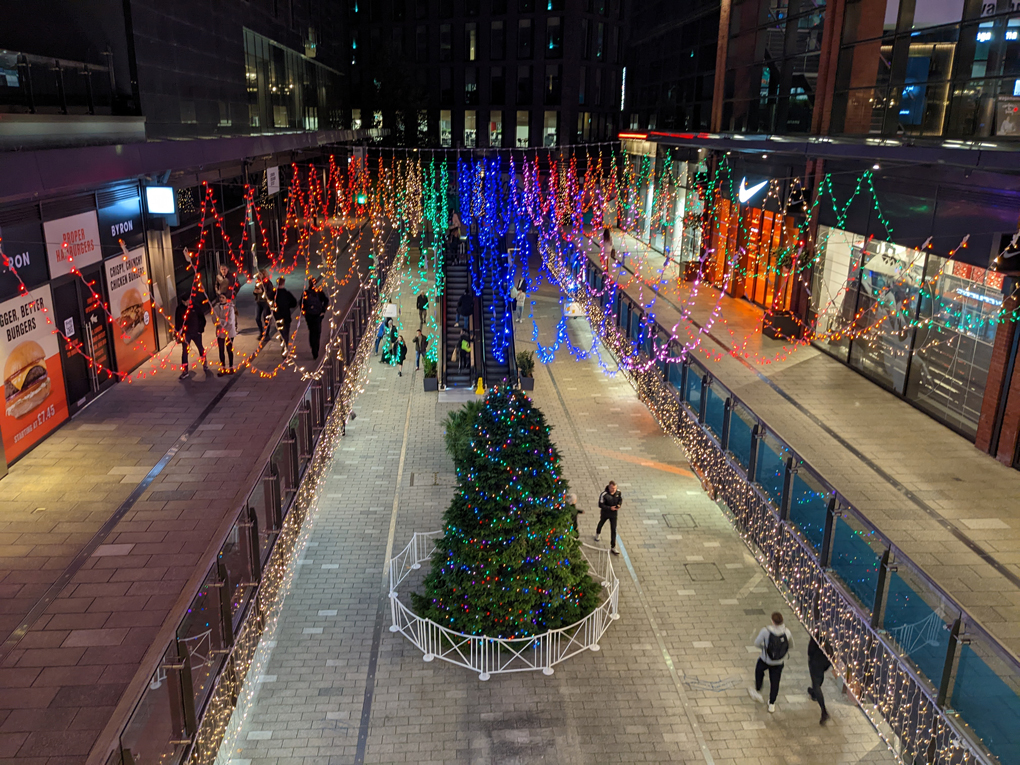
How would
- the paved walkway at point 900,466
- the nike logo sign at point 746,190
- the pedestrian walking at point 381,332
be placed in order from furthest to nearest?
1. the pedestrian walking at point 381,332
2. the nike logo sign at point 746,190
3. the paved walkway at point 900,466

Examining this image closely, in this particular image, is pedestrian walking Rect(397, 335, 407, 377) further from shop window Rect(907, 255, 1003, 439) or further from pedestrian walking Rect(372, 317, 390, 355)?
shop window Rect(907, 255, 1003, 439)

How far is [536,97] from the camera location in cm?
5184

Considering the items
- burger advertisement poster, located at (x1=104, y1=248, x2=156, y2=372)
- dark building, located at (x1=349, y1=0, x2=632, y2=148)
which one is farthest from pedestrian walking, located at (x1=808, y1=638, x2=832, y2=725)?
dark building, located at (x1=349, y1=0, x2=632, y2=148)

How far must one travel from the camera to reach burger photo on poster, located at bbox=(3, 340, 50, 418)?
10.0 meters

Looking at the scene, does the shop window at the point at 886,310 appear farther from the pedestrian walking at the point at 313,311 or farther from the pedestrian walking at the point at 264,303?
the pedestrian walking at the point at 264,303

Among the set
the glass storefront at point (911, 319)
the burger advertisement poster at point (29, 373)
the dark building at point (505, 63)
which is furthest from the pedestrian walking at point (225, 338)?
the dark building at point (505, 63)

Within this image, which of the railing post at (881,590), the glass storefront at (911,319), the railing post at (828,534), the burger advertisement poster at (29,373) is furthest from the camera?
the glass storefront at (911,319)

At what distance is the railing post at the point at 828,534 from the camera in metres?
7.91

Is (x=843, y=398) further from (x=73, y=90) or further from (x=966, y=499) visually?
(x=73, y=90)

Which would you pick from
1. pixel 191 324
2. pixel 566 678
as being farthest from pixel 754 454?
pixel 191 324

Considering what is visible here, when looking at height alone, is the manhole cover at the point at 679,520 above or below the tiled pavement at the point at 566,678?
above

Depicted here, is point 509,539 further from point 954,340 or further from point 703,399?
point 954,340

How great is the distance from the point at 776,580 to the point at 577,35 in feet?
160

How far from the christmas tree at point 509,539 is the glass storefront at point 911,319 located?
26.1ft
